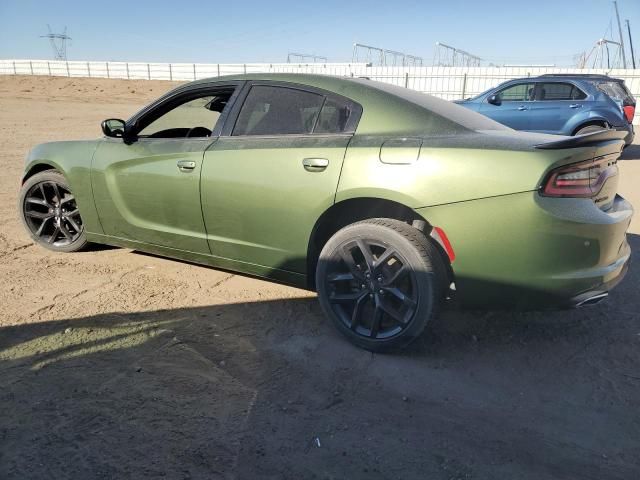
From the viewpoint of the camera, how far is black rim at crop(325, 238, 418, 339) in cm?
289

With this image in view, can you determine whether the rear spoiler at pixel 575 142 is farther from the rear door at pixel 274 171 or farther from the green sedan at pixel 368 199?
A: the rear door at pixel 274 171

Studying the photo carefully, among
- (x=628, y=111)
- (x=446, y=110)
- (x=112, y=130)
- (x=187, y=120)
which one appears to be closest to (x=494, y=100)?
(x=628, y=111)

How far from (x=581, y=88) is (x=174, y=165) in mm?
9466

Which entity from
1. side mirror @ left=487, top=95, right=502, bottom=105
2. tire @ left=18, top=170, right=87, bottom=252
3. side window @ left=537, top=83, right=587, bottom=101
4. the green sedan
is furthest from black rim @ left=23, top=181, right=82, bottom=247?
side window @ left=537, top=83, right=587, bottom=101

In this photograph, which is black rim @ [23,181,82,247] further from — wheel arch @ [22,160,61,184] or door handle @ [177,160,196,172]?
door handle @ [177,160,196,172]

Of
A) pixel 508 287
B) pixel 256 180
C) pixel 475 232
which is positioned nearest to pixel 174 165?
pixel 256 180

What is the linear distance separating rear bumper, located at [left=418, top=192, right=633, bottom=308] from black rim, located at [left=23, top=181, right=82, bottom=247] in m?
3.18

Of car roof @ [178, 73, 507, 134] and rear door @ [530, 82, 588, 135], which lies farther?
rear door @ [530, 82, 588, 135]

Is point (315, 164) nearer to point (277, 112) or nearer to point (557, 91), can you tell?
point (277, 112)

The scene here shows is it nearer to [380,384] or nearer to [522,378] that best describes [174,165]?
[380,384]

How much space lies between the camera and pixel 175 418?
7.75 feet

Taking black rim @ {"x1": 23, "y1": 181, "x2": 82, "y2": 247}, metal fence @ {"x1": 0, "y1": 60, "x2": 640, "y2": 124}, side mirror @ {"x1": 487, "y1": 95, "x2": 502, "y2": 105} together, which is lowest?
black rim @ {"x1": 23, "y1": 181, "x2": 82, "y2": 247}

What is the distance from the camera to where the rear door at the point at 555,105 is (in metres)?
10.3

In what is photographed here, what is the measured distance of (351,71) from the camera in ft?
95.8
